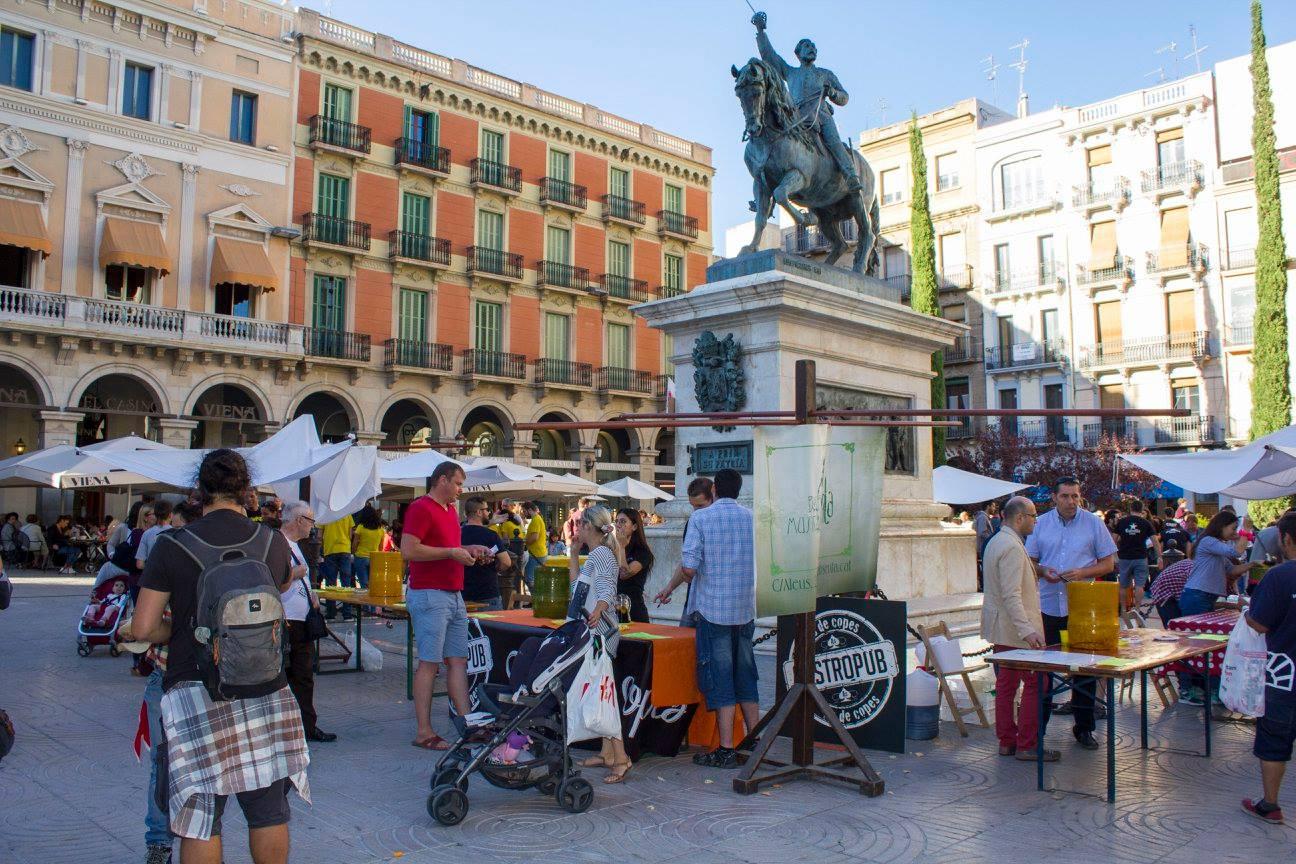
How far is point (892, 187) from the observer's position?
147ft

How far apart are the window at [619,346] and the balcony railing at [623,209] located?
3.87 m

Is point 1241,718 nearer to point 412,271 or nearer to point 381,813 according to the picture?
point 381,813

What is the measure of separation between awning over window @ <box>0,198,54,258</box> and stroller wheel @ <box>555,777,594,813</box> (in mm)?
25234

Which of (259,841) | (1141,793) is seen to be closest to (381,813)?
(259,841)

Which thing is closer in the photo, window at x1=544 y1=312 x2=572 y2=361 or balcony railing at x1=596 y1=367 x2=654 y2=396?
window at x1=544 y1=312 x2=572 y2=361

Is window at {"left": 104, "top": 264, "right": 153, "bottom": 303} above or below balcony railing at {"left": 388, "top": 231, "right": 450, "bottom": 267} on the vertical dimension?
below

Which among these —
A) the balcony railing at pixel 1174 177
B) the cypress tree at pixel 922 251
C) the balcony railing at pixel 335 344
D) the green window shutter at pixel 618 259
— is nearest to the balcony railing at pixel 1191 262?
the balcony railing at pixel 1174 177

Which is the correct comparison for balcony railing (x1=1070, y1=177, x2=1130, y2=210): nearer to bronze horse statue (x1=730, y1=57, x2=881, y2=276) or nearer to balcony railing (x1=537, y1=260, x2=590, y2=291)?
balcony railing (x1=537, y1=260, x2=590, y2=291)

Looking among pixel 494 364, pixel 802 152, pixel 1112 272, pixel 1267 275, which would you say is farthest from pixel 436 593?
pixel 1112 272

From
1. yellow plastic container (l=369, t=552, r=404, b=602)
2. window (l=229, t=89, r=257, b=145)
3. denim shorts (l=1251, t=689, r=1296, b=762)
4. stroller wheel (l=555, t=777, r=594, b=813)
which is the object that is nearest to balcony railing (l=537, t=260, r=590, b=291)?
window (l=229, t=89, r=257, b=145)

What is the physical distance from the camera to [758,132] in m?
10.2

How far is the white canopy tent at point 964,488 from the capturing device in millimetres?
16438

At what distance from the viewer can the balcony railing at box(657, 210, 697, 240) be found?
129 ft

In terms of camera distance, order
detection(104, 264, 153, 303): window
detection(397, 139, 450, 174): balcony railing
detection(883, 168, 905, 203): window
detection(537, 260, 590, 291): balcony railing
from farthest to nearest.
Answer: detection(883, 168, 905, 203): window < detection(537, 260, 590, 291): balcony railing < detection(397, 139, 450, 174): balcony railing < detection(104, 264, 153, 303): window
